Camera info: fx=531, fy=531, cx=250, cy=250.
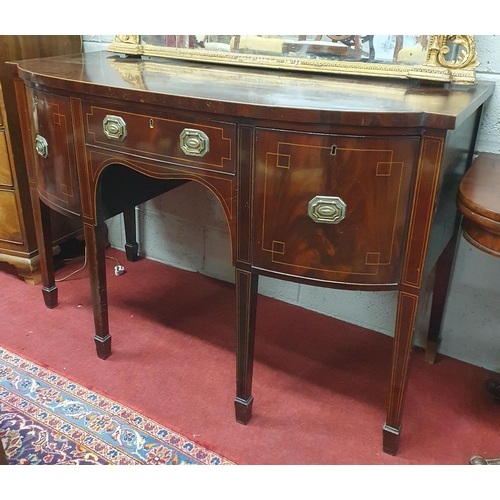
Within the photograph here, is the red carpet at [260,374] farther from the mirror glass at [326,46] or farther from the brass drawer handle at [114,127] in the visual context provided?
the mirror glass at [326,46]

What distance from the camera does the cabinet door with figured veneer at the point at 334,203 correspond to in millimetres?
1070

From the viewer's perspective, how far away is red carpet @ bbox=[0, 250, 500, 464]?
1.42m

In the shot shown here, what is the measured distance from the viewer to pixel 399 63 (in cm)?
141

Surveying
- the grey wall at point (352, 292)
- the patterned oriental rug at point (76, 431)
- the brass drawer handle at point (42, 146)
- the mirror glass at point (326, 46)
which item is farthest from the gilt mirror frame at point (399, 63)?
the patterned oriental rug at point (76, 431)

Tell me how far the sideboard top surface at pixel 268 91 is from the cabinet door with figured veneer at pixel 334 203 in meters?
0.05

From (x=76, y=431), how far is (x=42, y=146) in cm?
80

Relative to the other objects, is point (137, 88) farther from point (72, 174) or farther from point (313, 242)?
point (313, 242)

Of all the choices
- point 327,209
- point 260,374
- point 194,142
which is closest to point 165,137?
point 194,142

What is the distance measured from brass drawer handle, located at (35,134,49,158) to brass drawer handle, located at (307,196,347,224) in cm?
83

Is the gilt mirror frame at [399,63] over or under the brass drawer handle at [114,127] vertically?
over

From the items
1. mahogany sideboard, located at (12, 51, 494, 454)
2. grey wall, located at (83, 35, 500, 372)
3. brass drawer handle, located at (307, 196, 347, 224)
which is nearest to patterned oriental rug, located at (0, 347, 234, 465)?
mahogany sideboard, located at (12, 51, 494, 454)

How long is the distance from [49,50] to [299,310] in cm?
134

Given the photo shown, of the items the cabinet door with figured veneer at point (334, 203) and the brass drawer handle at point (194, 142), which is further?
the brass drawer handle at point (194, 142)

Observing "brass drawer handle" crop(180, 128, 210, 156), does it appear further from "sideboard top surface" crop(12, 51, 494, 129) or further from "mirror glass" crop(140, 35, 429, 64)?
"mirror glass" crop(140, 35, 429, 64)
